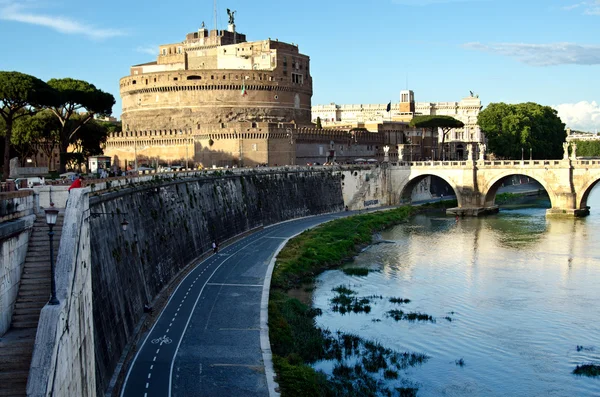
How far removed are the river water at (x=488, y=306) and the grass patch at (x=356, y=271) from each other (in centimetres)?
66

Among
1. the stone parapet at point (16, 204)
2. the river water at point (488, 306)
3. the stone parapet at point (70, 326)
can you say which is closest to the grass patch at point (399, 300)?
the river water at point (488, 306)

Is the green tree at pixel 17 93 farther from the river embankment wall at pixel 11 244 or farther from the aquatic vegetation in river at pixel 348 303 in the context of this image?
the river embankment wall at pixel 11 244

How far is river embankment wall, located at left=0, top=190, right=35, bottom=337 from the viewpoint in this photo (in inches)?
547

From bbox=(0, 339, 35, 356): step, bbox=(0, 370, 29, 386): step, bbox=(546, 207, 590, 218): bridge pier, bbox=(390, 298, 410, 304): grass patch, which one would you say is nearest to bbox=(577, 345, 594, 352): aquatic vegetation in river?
bbox=(390, 298, 410, 304): grass patch

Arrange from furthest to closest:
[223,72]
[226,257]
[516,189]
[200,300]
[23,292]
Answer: [516,189], [223,72], [226,257], [200,300], [23,292]

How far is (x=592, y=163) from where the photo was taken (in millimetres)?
59125

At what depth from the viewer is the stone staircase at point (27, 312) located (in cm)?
1255

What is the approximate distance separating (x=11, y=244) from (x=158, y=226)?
15.8m

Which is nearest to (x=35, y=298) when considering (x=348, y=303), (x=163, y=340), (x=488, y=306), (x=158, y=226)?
(x=163, y=340)

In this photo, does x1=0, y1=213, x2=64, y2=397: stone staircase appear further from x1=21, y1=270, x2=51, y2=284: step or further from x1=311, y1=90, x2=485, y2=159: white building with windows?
x1=311, y1=90, x2=485, y2=159: white building with windows

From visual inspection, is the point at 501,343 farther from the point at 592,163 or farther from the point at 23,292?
the point at 592,163

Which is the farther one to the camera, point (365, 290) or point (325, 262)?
point (325, 262)

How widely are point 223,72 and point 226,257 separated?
Result: 38.9 m

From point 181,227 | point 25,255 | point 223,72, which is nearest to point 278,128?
point 223,72
